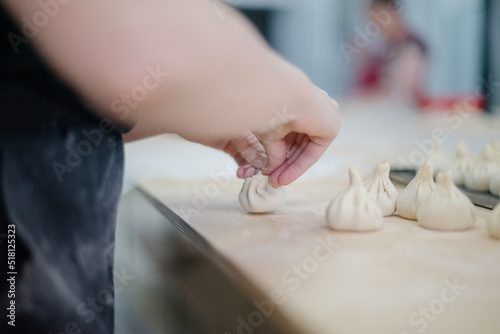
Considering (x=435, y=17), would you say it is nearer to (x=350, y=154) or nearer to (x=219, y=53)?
(x=350, y=154)

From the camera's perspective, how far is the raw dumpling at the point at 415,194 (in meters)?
0.85

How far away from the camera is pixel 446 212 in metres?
0.76

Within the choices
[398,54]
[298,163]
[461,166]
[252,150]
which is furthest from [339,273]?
[398,54]

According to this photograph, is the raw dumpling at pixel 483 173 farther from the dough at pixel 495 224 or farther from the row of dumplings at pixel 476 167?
the dough at pixel 495 224

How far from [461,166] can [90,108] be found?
0.86 m

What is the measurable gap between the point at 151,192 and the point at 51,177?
53cm

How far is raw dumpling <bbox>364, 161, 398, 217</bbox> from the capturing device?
0.87 metres

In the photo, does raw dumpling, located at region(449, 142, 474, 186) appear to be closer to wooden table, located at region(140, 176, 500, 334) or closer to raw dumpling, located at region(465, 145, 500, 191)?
raw dumpling, located at region(465, 145, 500, 191)

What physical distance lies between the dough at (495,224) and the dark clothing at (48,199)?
54 centimetres

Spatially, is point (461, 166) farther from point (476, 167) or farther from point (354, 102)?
Result: point (354, 102)

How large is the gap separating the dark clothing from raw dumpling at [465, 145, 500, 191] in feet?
2.54

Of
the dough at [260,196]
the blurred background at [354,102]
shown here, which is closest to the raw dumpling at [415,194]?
the dough at [260,196]

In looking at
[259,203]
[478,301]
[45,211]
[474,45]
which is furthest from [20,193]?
[474,45]

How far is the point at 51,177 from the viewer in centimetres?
64
